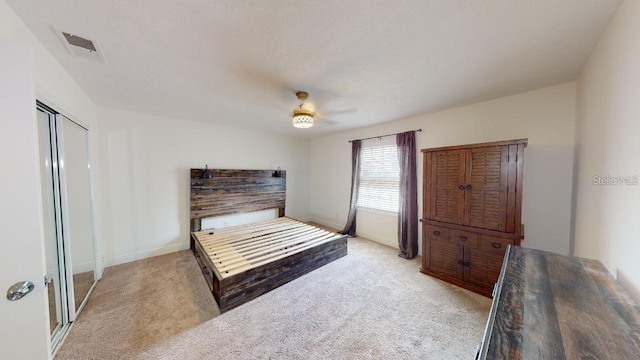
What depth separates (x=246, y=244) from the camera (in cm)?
297

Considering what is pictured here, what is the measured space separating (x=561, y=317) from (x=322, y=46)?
1881mm

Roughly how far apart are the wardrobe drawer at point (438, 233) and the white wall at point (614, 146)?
1035 millimetres

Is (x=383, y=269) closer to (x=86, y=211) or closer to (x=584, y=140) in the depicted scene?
(x=584, y=140)

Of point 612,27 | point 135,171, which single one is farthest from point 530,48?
point 135,171

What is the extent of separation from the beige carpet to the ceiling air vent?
229 cm

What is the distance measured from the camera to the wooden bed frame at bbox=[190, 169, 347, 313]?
2166mm

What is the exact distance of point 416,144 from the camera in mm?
3357

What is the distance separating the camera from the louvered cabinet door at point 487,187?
2.14 m

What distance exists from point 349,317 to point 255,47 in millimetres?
2457

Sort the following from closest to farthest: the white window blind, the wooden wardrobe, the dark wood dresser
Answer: the dark wood dresser → the wooden wardrobe → the white window blind

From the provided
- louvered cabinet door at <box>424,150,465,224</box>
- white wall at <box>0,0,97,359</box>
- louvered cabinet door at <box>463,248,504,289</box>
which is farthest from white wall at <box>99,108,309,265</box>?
louvered cabinet door at <box>463,248,504,289</box>

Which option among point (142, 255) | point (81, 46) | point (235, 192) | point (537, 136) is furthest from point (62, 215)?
point (537, 136)

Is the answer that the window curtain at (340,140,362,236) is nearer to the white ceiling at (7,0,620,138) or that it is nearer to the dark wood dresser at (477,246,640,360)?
the white ceiling at (7,0,620,138)

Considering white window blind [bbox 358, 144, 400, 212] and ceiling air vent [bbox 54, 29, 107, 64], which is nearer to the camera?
ceiling air vent [bbox 54, 29, 107, 64]
